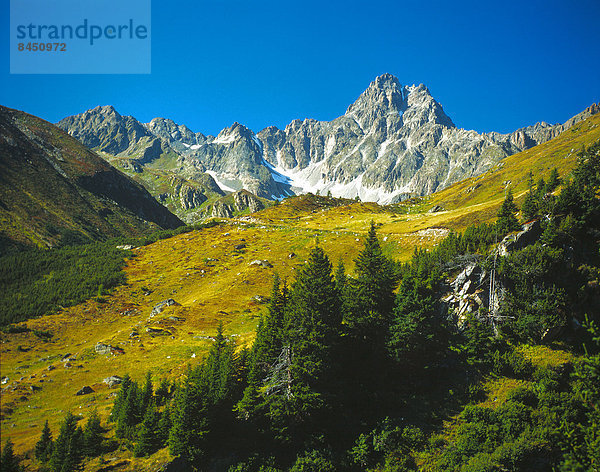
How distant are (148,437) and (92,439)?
7056mm

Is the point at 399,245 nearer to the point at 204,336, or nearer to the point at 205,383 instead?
the point at 204,336

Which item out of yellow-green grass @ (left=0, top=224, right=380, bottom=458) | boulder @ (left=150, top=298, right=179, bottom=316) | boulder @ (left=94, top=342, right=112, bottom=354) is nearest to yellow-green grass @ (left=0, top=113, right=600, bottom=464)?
yellow-green grass @ (left=0, top=224, right=380, bottom=458)

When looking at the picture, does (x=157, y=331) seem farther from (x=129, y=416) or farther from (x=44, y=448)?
(x=44, y=448)

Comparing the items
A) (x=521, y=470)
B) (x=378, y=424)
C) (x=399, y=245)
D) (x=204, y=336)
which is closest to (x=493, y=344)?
(x=521, y=470)

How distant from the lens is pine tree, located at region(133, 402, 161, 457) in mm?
31078

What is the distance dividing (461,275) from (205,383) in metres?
35.6

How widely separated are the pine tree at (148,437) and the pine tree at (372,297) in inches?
993

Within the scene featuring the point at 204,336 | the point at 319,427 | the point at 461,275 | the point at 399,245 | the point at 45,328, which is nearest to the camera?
the point at 319,427

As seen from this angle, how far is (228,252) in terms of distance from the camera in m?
121

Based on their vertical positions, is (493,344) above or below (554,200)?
below

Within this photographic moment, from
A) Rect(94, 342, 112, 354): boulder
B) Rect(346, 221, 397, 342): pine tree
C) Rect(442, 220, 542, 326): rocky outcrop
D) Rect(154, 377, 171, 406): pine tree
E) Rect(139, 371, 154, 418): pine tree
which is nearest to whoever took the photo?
Rect(139, 371, 154, 418): pine tree

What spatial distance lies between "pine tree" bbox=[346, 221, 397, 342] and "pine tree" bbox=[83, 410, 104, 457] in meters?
32.1

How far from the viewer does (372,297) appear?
39.8 metres

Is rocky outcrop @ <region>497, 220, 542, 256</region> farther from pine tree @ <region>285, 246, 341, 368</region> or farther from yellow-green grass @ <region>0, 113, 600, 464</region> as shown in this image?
pine tree @ <region>285, 246, 341, 368</region>
